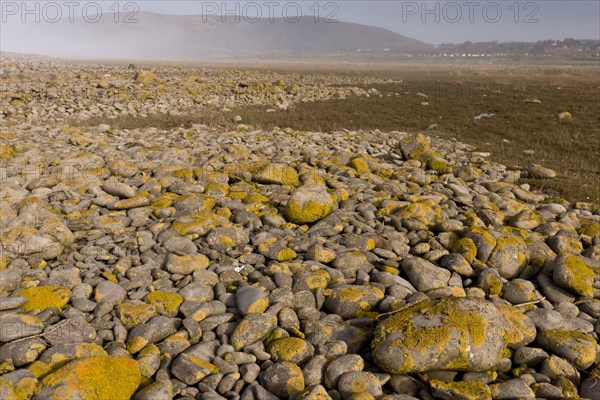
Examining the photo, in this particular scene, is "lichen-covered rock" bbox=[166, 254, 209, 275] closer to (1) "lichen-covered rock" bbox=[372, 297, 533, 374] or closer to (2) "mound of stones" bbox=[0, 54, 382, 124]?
(1) "lichen-covered rock" bbox=[372, 297, 533, 374]

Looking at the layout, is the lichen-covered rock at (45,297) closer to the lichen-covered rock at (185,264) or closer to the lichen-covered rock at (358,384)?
the lichen-covered rock at (185,264)

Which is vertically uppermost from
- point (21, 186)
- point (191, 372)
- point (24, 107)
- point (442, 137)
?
point (24, 107)

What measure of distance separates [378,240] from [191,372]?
11.1 feet

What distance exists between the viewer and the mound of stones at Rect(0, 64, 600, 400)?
3.57m

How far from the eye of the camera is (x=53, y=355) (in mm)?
3568

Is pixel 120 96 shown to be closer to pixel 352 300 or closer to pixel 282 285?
pixel 282 285

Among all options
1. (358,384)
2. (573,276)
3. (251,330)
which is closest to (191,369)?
(251,330)

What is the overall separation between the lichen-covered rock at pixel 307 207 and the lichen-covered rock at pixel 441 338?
295cm

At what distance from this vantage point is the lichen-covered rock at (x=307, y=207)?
6.73 metres

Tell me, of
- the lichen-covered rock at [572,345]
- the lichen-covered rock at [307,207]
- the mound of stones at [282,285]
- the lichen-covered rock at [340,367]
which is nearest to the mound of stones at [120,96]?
the mound of stones at [282,285]

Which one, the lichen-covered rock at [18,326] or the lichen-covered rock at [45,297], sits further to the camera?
the lichen-covered rock at [45,297]

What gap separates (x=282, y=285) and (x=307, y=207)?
211 centimetres

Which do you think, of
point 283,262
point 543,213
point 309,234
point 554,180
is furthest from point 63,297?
point 554,180

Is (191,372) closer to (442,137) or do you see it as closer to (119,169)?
(119,169)
